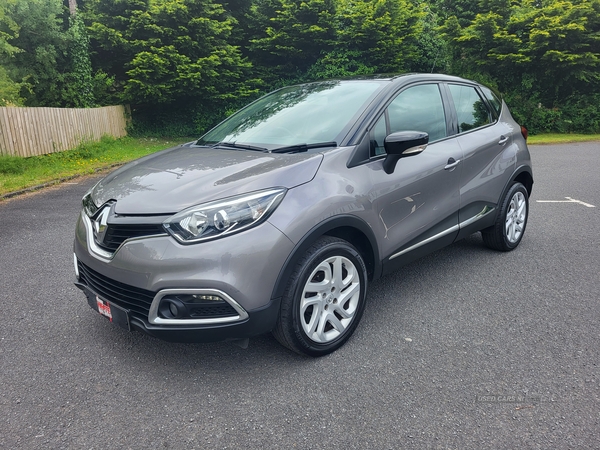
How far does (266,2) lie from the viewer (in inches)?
818

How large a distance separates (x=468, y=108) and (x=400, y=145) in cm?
160

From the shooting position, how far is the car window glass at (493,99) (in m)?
4.54

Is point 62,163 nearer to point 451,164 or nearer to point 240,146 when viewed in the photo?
point 240,146

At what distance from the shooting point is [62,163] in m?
12.0

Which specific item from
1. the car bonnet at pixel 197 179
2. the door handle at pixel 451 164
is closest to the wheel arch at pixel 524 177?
the door handle at pixel 451 164

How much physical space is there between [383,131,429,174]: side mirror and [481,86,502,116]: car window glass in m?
1.99

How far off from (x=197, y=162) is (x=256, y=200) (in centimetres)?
76

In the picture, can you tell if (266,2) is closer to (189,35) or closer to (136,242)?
(189,35)

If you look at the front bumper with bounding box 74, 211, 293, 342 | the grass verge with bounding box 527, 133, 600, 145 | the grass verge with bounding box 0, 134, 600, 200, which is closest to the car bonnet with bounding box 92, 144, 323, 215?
the front bumper with bounding box 74, 211, 293, 342

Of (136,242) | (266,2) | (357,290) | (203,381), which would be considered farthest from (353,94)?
(266,2)

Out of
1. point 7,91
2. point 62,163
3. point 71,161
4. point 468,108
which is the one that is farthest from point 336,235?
point 7,91

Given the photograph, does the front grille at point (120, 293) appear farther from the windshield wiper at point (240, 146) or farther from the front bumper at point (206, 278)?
the windshield wiper at point (240, 146)

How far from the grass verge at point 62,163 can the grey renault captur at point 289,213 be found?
22.2 ft

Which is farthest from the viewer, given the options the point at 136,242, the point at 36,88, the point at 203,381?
the point at 36,88
